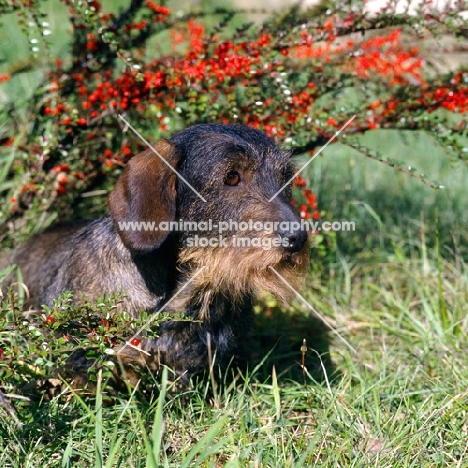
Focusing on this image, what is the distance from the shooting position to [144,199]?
2900 mm

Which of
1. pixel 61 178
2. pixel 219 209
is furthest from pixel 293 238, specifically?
pixel 61 178

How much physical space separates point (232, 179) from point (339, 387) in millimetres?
1223

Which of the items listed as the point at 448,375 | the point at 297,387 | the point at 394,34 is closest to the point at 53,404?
the point at 297,387

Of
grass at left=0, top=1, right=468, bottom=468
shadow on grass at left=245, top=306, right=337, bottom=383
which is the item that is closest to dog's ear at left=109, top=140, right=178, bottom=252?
grass at left=0, top=1, right=468, bottom=468

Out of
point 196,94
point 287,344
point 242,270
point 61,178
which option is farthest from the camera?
point 61,178

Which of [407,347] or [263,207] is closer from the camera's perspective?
[263,207]

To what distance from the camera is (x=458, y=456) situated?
2.95m

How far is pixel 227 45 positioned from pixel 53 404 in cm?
233

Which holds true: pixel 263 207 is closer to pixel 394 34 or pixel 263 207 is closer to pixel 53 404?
pixel 53 404

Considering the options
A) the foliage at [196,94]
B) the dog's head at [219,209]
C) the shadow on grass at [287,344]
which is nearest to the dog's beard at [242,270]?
the dog's head at [219,209]

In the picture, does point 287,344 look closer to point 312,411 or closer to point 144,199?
point 312,411

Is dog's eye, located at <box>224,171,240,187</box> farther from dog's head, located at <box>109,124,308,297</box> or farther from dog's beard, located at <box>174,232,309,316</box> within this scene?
dog's beard, located at <box>174,232,309,316</box>

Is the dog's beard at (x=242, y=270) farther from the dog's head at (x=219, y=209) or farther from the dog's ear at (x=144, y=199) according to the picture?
the dog's ear at (x=144, y=199)

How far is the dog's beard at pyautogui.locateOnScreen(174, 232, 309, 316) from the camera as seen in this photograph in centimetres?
280
